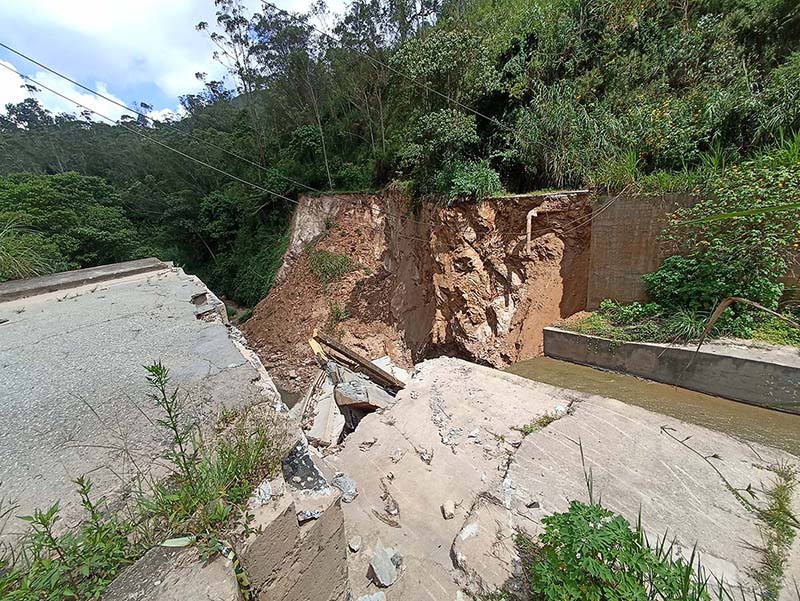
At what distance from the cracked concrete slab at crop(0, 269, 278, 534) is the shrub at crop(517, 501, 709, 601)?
66.5 inches

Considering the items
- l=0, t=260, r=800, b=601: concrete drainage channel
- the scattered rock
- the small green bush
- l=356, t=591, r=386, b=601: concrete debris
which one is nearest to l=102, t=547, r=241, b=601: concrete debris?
l=0, t=260, r=800, b=601: concrete drainage channel

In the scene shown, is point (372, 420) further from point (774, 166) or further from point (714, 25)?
point (714, 25)

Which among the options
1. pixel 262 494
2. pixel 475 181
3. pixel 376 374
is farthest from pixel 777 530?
pixel 475 181

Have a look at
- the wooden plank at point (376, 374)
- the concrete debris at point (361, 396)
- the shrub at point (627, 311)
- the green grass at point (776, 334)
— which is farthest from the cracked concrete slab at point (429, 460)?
the green grass at point (776, 334)

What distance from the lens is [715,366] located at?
3.80 m

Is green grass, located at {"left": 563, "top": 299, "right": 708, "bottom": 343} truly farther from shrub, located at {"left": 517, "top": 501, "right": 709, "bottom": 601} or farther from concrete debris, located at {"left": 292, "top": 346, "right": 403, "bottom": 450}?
shrub, located at {"left": 517, "top": 501, "right": 709, "bottom": 601}

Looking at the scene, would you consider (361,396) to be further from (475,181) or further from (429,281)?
(429,281)

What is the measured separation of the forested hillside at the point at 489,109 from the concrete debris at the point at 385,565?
5.32 meters

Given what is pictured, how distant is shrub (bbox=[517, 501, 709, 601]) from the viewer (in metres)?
1.47

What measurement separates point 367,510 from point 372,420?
1251 millimetres

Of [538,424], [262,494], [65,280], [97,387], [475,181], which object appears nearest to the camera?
[262,494]

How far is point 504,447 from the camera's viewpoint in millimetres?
3287

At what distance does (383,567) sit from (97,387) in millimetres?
2087

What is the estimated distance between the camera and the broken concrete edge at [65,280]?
137 inches
